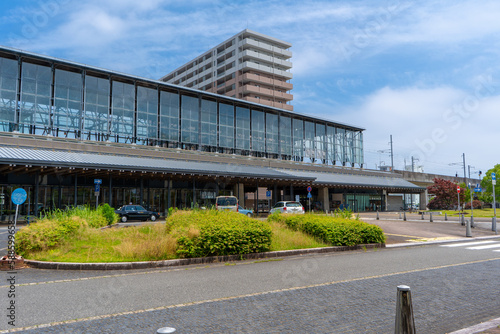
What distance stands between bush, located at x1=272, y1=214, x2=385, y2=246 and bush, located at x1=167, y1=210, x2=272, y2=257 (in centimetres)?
295

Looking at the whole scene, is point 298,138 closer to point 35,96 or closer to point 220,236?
point 35,96

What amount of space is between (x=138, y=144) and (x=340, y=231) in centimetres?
3733

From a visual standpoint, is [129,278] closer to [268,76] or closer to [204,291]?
[204,291]

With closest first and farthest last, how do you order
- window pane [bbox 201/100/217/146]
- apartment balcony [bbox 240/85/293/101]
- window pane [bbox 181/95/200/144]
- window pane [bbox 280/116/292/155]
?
1. window pane [bbox 181/95/200/144]
2. window pane [bbox 201/100/217/146]
3. window pane [bbox 280/116/292/155]
4. apartment balcony [bbox 240/85/293/101]

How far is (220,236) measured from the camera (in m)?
10.9

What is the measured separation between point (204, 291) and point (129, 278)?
92.3 inches

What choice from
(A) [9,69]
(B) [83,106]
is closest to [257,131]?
(B) [83,106]

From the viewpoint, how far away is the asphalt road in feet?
16.6

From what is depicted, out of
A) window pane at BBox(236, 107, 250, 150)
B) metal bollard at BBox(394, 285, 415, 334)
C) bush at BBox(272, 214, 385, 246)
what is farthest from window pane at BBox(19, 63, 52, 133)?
metal bollard at BBox(394, 285, 415, 334)

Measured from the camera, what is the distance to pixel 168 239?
10.7m

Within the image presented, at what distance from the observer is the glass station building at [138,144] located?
107 feet

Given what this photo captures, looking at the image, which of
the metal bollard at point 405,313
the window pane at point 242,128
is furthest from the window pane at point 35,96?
the metal bollard at point 405,313

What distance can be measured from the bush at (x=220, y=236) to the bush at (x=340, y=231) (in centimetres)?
295

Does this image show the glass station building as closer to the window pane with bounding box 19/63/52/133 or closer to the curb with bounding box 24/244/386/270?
the window pane with bounding box 19/63/52/133
